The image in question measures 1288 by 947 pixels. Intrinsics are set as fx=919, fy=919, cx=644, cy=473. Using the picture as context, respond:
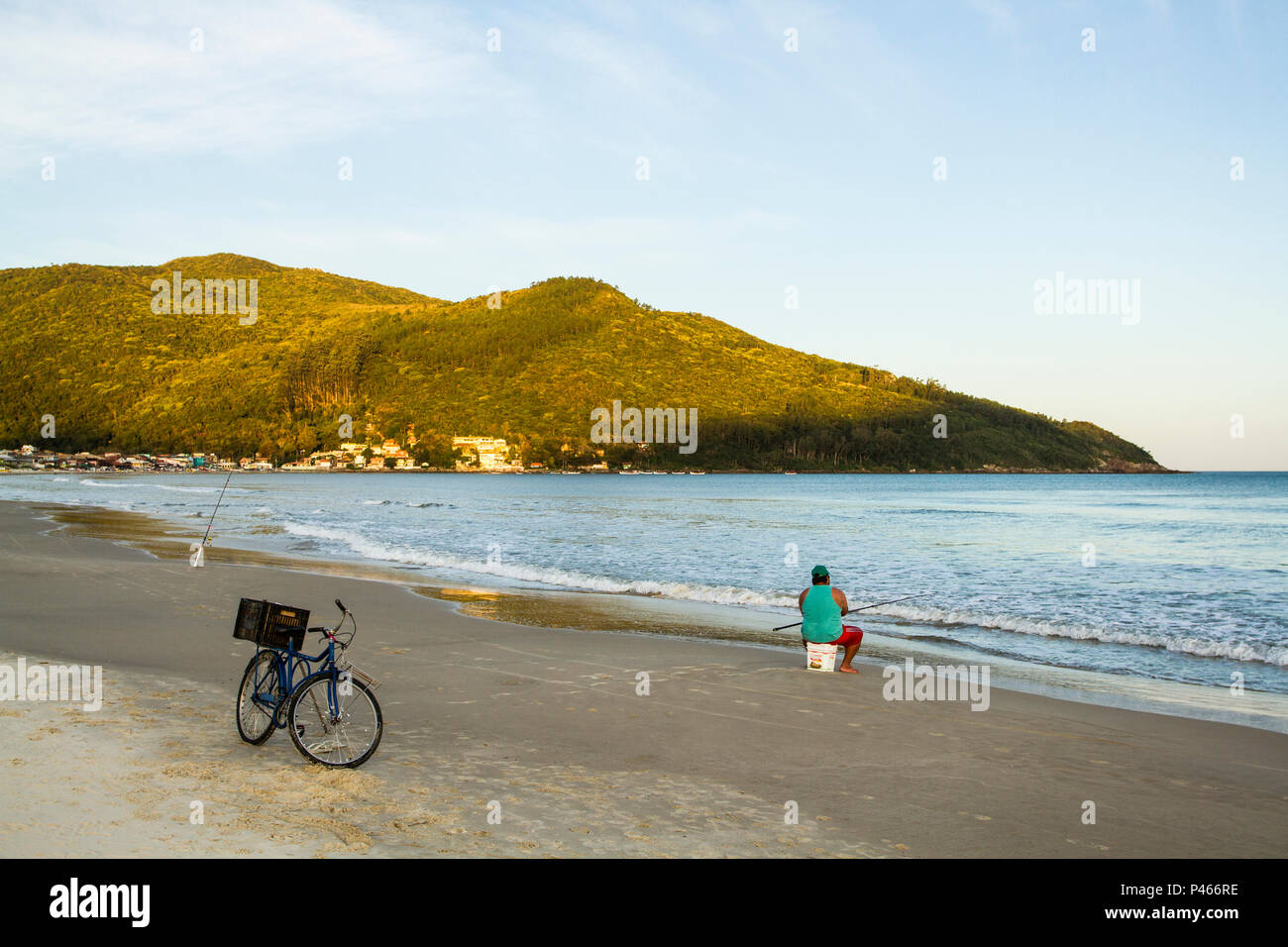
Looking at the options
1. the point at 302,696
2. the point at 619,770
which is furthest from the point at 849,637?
the point at 302,696

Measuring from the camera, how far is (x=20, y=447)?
135250 mm

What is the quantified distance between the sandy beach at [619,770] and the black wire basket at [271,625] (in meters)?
0.84

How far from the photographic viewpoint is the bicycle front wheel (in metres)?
6.37

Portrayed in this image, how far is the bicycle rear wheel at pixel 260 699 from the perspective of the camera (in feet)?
22.2

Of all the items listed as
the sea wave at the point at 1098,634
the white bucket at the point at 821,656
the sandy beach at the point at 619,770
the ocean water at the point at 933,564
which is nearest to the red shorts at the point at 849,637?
the white bucket at the point at 821,656

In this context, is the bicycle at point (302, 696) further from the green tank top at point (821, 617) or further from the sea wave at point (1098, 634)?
the sea wave at point (1098, 634)

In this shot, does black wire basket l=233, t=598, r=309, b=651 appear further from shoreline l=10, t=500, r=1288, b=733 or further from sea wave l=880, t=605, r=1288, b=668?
sea wave l=880, t=605, r=1288, b=668

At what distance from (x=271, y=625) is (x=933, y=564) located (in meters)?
21.8

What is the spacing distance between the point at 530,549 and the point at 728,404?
428ft

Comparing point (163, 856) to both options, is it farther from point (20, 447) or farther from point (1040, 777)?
point (20, 447)

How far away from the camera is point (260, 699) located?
22.4ft

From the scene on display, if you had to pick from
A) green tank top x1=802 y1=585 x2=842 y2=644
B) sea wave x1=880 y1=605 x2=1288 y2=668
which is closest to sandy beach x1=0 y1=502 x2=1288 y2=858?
green tank top x1=802 y1=585 x2=842 y2=644
